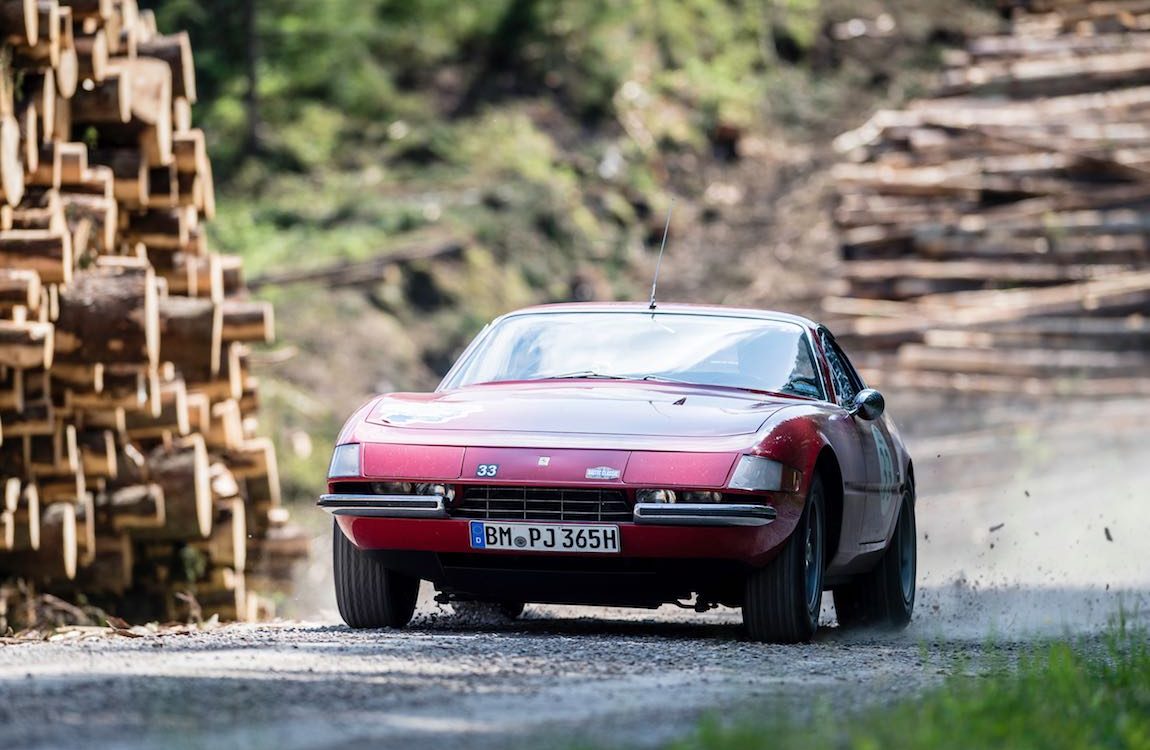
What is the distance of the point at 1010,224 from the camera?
2300 cm

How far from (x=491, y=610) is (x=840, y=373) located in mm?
2116

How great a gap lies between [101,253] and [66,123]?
2.68 feet

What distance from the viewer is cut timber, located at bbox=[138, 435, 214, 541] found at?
485 inches

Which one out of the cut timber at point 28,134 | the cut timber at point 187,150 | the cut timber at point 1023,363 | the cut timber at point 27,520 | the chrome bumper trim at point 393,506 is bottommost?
the cut timber at point 1023,363

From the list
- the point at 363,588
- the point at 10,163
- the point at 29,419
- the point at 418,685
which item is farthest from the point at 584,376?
the point at 29,419

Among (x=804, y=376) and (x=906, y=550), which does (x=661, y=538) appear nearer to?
(x=804, y=376)

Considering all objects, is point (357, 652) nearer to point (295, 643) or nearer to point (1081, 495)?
point (295, 643)

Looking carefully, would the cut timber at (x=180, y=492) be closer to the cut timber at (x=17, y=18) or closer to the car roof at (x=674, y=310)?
the cut timber at (x=17, y=18)

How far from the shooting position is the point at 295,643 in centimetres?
699

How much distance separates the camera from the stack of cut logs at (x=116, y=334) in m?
10.5

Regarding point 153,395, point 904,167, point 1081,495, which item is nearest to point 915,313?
point 904,167

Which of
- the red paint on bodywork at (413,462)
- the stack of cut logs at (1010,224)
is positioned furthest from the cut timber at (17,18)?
the stack of cut logs at (1010,224)

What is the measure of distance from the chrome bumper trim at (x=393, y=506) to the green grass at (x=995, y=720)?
219 centimetres

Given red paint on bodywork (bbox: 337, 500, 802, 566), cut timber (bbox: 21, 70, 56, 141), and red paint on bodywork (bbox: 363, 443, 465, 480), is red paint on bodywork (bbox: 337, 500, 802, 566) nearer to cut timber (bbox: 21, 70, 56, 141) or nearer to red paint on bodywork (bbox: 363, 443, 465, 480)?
red paint on bodywork (bbox: 363, 443, 465, 480)
